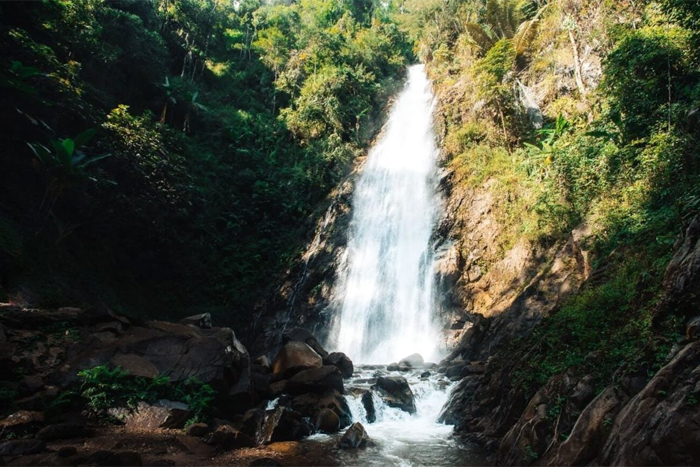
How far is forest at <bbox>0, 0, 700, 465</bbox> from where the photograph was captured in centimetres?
580

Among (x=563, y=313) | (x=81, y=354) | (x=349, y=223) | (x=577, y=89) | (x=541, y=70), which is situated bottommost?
(x=81, y=354)

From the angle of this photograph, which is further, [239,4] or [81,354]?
[239,4]

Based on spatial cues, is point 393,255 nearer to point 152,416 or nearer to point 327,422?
point 327,422

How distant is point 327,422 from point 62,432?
433cm

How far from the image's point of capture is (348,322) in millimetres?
17438

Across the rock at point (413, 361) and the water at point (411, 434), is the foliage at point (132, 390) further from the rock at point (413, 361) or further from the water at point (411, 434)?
the rock at point (413, 361)

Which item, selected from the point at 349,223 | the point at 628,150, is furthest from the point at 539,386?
the point at 349,223

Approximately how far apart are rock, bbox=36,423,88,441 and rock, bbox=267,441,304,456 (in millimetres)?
2879

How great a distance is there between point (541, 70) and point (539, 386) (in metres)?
16.1

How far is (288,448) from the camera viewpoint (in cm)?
656

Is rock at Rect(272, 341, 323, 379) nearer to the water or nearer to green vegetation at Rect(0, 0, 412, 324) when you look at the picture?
the water

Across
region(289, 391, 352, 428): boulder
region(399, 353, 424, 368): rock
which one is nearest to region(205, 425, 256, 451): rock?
region(289, 391, 352, 428): boulder

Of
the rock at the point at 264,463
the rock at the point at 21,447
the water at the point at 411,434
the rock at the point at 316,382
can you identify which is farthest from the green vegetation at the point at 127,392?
the water at the point at 411,434

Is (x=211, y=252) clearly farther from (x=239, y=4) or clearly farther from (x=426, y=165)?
(x=239, y=4)
